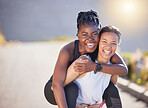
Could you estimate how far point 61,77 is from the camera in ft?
9.45

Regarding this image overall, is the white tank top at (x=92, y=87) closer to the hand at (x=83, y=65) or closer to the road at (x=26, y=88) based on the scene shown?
the hand at (x=83, y=65)

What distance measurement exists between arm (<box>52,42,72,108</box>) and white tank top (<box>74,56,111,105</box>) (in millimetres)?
286

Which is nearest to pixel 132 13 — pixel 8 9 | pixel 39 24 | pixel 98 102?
pixel 39 24

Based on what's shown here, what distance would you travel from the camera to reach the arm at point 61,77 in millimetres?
2797

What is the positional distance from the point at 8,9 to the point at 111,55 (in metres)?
48.6

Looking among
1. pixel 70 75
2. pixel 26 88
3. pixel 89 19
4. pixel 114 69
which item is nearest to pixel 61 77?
pixel 70 75

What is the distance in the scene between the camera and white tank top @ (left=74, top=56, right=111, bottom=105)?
9.74 ft

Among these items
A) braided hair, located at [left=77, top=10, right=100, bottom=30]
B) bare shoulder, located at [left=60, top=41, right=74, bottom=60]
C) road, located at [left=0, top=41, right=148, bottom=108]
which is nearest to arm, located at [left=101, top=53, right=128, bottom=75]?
bare shoulder, located at [left=60, top=41, right=74, bottom=60]

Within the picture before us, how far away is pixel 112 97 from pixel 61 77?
2.57 feet

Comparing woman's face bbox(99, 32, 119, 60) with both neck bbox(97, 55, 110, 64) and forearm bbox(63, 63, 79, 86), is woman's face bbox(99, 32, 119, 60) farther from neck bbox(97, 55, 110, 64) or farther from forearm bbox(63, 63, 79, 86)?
forearm bbox(63, 63, 79, 86)

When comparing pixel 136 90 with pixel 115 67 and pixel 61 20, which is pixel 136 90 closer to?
pixel 115 67

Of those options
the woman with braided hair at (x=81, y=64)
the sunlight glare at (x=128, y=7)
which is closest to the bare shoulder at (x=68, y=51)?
the woman with braided hair at (x=81, y=64)

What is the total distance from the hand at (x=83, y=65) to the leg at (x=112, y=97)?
→ 0.49 meters

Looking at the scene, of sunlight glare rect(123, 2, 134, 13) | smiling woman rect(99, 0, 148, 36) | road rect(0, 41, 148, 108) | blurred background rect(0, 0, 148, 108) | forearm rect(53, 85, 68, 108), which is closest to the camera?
forearm rect(53, 85, 68, 108)
